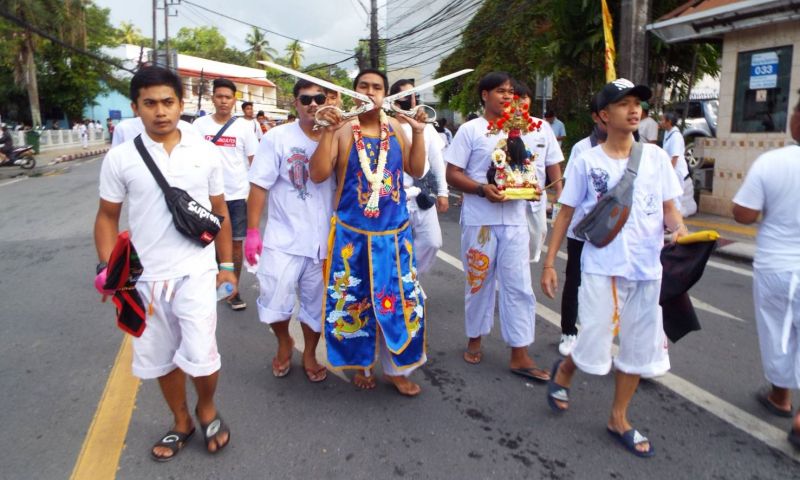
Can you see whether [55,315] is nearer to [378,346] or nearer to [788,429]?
[378,346]

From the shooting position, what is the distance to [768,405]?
3447 mm

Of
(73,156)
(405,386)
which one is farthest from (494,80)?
(73,156)

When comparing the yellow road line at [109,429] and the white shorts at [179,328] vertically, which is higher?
the white shorts at [179,328]

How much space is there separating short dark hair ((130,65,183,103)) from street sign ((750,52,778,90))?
9560mm

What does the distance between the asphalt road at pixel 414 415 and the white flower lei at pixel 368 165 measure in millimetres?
1120

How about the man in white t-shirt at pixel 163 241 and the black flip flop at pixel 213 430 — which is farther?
the black flip flop at pixel 213 430

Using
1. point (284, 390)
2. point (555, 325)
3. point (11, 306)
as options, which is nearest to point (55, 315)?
point (11, 306)

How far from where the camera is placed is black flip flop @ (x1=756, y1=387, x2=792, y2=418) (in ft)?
11.1

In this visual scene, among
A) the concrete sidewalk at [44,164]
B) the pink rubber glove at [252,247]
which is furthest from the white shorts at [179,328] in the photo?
the concrete sidewalk at [44,164]

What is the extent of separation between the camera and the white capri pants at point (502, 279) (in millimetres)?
3898

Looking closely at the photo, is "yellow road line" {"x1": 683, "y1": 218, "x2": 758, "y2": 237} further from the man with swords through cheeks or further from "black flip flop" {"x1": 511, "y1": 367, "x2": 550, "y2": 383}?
the man with swords through cheeks

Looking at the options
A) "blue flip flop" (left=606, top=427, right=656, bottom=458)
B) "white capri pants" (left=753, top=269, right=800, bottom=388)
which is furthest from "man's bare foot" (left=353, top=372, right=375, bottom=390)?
"white capri pants" (left=753, top=269, right=800, bottom=388)

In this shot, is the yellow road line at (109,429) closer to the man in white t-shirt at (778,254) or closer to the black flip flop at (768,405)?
the man in white t-shirt at (778,254)

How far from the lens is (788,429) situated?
324 centimetres
